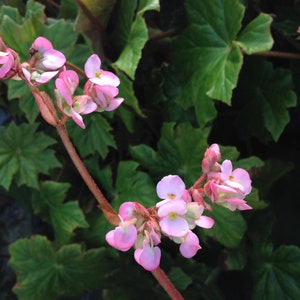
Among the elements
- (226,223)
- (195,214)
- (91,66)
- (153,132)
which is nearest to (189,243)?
(195,214)

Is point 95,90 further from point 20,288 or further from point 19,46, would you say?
point 20,288

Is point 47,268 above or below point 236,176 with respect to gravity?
below

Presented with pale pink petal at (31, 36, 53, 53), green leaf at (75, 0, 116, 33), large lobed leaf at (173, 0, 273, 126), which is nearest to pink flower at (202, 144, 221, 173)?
pale pink petal at (31, 36, 53, 53)

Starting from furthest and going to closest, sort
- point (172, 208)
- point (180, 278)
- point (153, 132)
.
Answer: point (153, 132) → point (180, 278) → point (172, 208)

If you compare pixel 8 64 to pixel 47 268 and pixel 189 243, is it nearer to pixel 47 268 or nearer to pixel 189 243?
pixel 189 243

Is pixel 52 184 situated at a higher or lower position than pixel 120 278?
higher

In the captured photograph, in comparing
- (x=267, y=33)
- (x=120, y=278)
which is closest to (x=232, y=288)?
(x=120, y=278)

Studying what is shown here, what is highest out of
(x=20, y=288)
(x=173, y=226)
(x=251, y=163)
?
(x=173, y=226)
